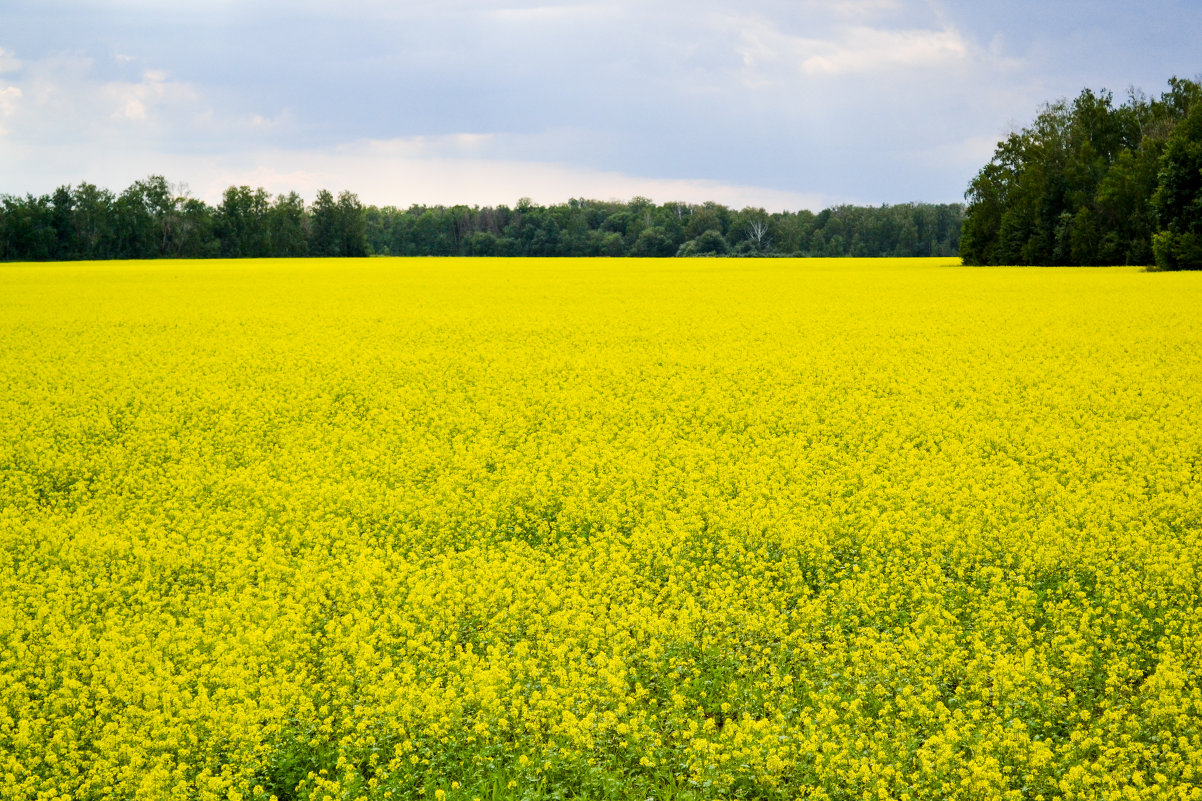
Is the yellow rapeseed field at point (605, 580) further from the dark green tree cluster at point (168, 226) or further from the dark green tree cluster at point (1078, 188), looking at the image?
the dark green tree cluster at point (168, 226)

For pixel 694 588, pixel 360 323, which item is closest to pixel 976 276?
pixel 360 323

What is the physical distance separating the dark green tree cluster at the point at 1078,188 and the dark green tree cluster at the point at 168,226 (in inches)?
2576

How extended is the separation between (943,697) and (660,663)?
2.27 meters

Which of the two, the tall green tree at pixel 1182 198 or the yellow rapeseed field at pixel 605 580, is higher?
the tall green tree at pixel 1182 198

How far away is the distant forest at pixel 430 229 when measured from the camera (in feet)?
314

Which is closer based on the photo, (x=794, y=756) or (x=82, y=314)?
(x=794, y=756)

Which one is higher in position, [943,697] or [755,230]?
[755,230]

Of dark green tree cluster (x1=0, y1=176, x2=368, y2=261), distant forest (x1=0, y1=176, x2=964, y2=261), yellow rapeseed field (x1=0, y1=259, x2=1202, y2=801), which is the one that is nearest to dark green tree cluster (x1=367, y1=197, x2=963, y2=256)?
distant forest (x1=0, y1=176, x2=964, y2=261)

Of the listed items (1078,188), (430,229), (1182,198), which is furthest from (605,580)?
(430,229)

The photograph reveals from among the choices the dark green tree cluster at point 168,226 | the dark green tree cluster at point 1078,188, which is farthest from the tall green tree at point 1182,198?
the dark green tree cluster at point 168,226

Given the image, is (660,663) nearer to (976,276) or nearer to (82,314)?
(82,314)

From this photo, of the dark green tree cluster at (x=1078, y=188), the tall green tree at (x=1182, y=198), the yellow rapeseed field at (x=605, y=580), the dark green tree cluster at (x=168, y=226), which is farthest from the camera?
the dark green tree cluster at (x=168, y=226)

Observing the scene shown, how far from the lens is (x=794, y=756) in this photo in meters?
6.68

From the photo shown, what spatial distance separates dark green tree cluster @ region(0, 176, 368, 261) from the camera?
92.4 meters
